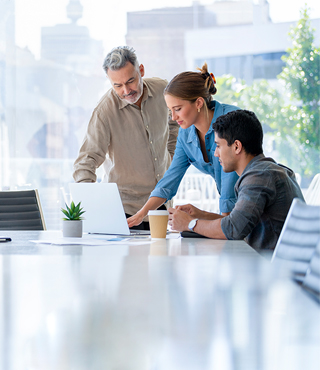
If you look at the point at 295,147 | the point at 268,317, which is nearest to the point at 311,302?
the point at 268,317

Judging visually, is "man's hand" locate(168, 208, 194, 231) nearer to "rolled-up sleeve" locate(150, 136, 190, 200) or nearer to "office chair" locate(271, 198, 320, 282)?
"rolled-up sleeve" locate(150, 136, 190, 200)

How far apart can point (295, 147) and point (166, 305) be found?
512 cm

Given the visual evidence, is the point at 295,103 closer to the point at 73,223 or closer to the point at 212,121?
the point at 212,121

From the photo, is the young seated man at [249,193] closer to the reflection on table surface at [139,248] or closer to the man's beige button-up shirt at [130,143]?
the reflection on table surface at [139,248]

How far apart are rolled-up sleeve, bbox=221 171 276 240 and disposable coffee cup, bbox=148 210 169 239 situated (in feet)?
0.64

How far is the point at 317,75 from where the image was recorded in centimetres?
542

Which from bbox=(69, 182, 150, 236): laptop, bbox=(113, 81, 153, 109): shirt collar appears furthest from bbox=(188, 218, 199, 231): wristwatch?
bbox=(113, 81, 153, 109): shirt collar

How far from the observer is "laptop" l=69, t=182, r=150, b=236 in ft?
5.16

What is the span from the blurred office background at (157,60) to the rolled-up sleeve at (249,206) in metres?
4.16

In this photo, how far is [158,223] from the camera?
1.54 metres

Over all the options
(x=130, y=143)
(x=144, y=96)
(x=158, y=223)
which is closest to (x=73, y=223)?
(x=158, y=223)

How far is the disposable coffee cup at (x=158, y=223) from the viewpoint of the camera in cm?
152

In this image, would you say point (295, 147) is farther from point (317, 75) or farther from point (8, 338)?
point (8, 338)

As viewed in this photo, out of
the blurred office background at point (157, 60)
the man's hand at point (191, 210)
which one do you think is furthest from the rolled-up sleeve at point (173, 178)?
the blurred office background at point (157, 60)
